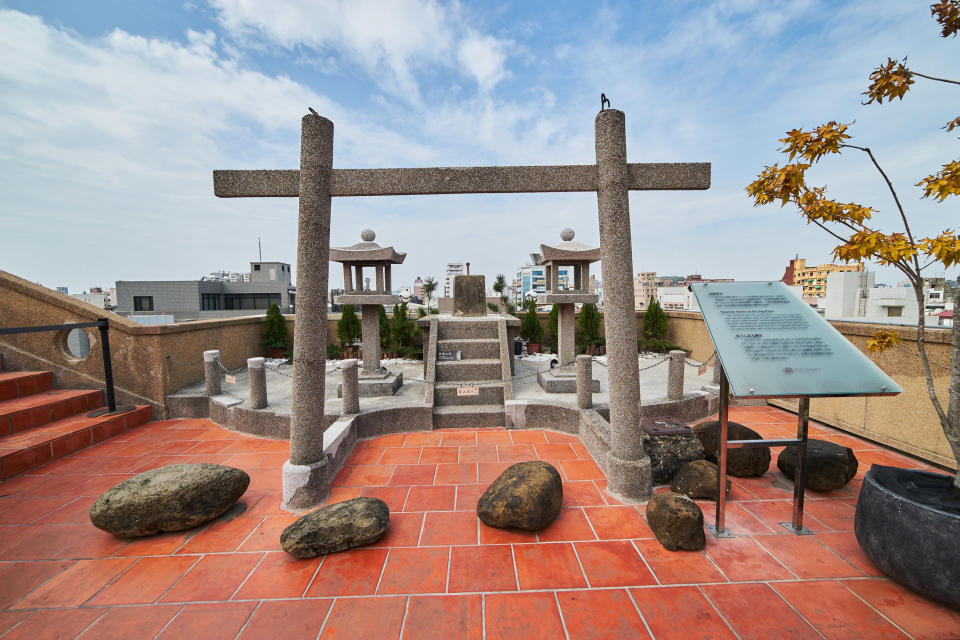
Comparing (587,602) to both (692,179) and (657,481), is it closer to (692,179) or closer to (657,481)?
(657,481)

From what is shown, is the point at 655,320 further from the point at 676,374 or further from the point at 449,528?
the point at 449,528

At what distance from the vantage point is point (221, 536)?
3.60 metres

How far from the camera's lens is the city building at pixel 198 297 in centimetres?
3206

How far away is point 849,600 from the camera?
271cm

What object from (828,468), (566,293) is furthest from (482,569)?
(566,293)

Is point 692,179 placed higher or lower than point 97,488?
higher

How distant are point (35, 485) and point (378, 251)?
218 inches

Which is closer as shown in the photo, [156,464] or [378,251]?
[156,464]

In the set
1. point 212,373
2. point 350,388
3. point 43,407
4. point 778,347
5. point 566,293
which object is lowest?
point 43,407

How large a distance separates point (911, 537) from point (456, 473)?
3.96m

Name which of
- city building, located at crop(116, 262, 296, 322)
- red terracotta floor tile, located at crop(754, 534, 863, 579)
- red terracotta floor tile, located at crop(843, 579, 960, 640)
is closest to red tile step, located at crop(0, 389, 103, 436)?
red terracotta floor tile, located at crop(754, 534, 863, 579)

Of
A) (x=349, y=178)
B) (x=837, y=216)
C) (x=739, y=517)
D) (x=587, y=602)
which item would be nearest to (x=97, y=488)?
(x=349, y=178)

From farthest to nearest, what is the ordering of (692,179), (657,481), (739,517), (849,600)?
(657,481) → (692,179) → (739,517) → (849,600)

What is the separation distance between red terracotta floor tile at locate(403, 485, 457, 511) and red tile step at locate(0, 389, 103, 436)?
600 centimetres
